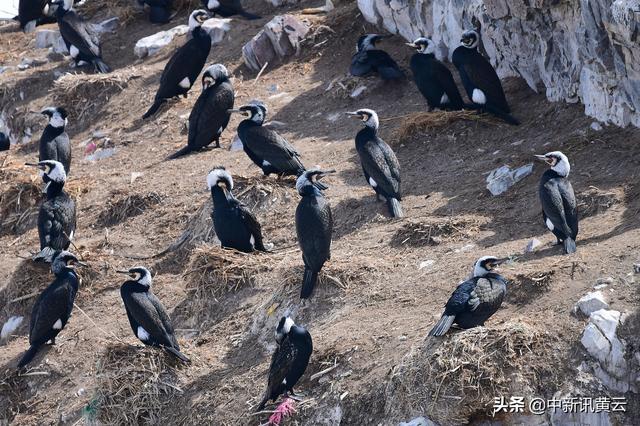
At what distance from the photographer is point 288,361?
10.2 m

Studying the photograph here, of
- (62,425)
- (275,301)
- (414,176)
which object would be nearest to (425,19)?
(414,176)

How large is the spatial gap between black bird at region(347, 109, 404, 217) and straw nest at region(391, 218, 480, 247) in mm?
540

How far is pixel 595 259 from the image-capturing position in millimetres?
10477

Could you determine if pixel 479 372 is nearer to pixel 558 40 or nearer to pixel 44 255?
pixel 558 40

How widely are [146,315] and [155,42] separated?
8.52m

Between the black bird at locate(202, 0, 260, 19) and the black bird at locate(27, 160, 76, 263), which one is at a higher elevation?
the black bird at locate(202, 0, 260, 19)

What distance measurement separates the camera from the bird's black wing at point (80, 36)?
18.9 meters

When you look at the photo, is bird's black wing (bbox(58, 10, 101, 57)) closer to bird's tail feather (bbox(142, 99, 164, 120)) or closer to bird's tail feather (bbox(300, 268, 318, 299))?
bird's tail feather (bbox(142, 99, 164, 120))

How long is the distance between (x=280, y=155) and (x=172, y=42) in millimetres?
5987

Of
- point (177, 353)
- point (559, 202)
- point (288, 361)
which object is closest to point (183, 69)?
point (177, 353)

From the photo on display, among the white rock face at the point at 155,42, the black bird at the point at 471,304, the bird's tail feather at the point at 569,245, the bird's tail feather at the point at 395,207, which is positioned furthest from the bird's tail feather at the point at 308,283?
the white rock face at the point at 155,42

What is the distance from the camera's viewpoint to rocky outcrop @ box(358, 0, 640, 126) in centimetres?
1248

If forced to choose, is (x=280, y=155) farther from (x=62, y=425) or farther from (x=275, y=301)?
(x=62, y=425)

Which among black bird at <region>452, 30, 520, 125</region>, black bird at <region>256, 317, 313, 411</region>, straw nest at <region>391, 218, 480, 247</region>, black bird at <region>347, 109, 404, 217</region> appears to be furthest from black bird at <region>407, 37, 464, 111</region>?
black bird at <region>256, 317, 313, 411</region>
